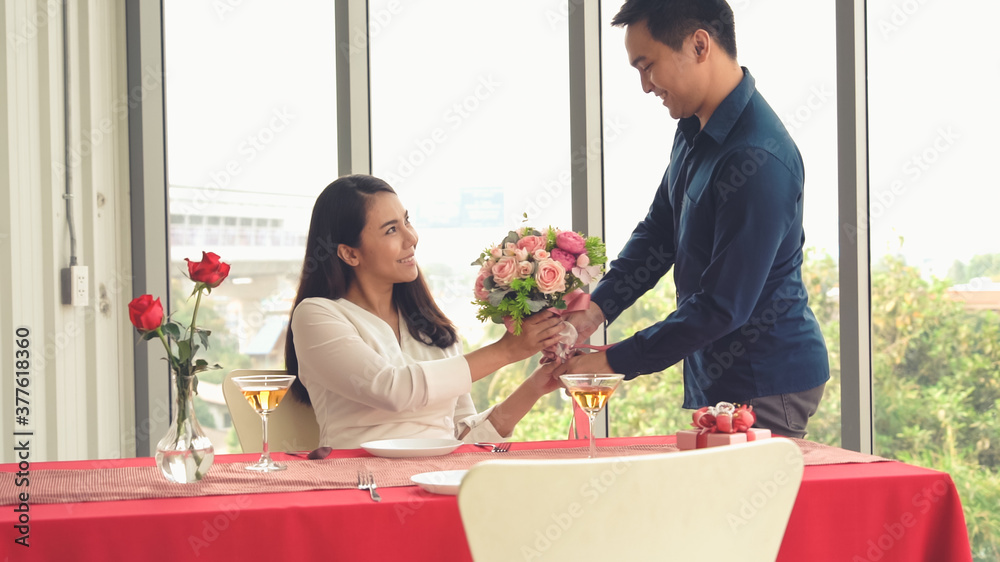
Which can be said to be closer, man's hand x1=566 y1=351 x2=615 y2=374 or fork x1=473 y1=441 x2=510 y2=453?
fork x1=473 y1=441 x2=510 y2=453

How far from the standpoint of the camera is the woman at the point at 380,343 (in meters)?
1.94

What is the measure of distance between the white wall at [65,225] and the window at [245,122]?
0.19 meters

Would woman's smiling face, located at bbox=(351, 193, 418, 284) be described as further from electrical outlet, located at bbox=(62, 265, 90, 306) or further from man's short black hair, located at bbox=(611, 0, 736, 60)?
electrical outlet, located at bbox=(62, 265, 90, 306)

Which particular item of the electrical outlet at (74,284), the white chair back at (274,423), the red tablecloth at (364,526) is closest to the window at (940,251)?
the red tablecloth at (364,526)

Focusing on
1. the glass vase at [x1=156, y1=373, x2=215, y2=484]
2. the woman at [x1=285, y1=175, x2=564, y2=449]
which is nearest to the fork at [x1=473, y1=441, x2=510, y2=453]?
the woman at [x1=285, y1=175, x2=564, y2=449]

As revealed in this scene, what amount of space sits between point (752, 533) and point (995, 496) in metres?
2.45

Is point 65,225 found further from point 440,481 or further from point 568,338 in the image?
point 440,481

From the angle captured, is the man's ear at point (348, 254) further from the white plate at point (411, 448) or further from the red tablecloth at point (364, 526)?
the red tablecloth at point (364, 526)

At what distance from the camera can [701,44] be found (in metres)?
2.14

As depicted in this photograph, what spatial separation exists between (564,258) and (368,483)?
769mm

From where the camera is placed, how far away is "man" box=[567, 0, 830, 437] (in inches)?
77.3

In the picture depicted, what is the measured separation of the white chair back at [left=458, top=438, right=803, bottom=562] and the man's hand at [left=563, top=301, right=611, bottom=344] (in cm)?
124

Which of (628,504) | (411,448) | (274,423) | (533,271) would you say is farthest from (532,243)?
(628,504)

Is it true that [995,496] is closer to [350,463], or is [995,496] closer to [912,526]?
[912,526]
